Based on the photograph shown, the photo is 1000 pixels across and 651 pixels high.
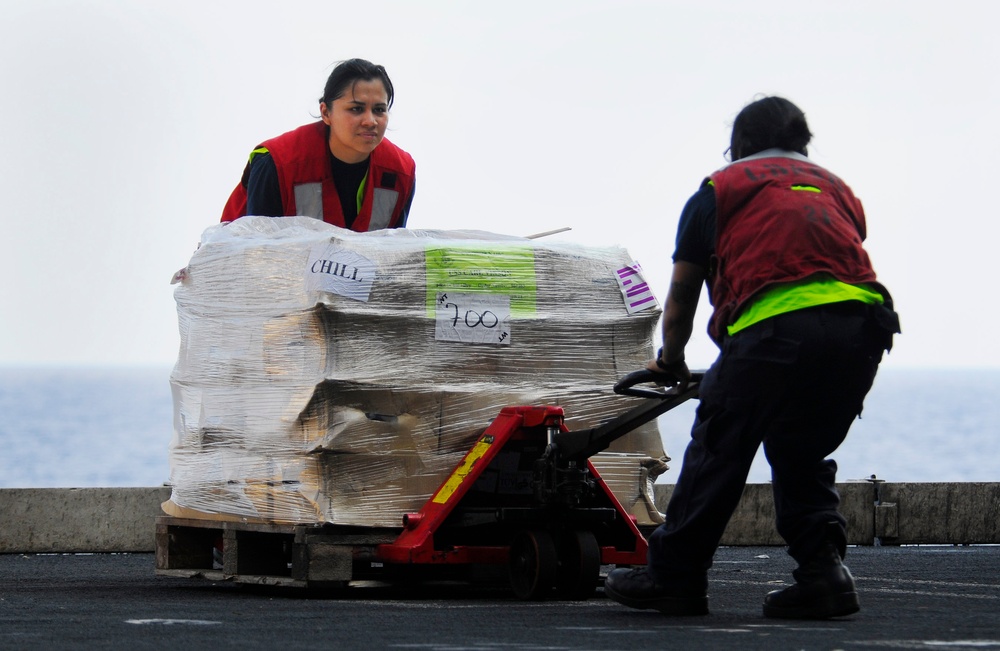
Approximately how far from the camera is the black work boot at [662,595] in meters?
5.79

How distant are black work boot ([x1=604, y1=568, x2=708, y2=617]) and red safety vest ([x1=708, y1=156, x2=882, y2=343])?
87 centimetres

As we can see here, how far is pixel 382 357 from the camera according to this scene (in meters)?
6.91

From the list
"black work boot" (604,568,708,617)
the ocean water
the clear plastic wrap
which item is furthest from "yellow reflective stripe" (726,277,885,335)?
the ocean water

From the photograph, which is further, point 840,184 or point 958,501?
point 958,501

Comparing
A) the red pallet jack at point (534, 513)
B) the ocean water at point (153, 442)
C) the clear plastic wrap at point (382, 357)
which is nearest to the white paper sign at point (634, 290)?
the clear plastic wrap at point (382, 357)

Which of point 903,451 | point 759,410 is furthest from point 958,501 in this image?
point 903,451

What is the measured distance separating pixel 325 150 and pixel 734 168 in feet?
8.62

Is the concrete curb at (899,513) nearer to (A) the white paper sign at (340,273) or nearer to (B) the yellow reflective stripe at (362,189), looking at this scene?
(B) the yellow reflective stripe at (362,189)

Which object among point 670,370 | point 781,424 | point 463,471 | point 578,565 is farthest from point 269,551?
point 781,424

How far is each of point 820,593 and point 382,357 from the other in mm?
2156

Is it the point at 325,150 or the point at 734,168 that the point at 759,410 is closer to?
the point at 734,168

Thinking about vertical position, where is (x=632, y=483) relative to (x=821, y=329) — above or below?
below

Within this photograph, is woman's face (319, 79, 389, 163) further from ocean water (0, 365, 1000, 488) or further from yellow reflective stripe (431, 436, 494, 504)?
ocean water (0, 365, 1000, 488)

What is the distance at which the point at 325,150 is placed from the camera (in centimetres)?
777
